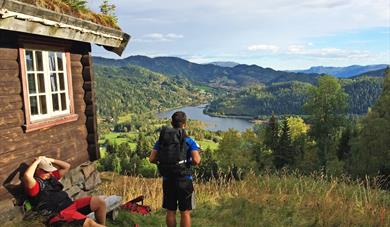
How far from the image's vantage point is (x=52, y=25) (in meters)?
6.07

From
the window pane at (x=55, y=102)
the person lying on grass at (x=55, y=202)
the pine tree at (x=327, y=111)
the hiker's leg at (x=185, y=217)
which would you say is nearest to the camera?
the person lying on grass at (x=55, y=202)

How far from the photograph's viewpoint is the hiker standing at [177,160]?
5258 millimetres

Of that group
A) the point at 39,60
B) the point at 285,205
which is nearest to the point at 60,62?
the point at 39,60

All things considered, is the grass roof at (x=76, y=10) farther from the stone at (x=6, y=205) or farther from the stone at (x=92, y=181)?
the stone at (x=92, y=181)

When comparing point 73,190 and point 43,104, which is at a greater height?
point 43,104

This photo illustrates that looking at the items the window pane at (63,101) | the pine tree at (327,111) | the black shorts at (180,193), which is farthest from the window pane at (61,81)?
the pine tree at (327,111)

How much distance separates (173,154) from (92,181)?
3.76 metres

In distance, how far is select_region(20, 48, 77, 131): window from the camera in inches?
241

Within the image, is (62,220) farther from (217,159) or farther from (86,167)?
(217,159)

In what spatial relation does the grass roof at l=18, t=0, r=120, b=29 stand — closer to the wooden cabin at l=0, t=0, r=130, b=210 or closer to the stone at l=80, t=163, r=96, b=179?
the wooden cabin at l=0, t=0, r=130, b=210

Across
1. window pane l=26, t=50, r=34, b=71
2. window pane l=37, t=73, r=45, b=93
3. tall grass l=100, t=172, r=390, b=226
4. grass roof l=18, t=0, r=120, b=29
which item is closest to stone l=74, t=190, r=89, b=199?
tall grass l=100, t=172, r=390, b=226

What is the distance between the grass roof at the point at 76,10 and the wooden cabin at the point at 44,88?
8.0 inches

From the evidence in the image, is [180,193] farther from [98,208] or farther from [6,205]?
[6,205]

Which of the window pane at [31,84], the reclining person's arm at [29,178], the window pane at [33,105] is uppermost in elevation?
the window pane at [31,84]
